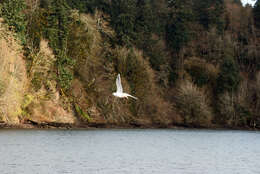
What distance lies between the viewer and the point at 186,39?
84.6m

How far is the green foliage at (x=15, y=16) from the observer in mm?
54812

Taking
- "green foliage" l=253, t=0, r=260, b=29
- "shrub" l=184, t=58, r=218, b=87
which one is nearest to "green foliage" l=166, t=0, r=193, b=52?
"shrub" l=184, t=58, r=218, b=87

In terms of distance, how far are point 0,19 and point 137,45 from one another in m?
30.3

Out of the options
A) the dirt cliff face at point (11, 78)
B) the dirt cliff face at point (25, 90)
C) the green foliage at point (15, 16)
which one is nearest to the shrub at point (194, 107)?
the dirt cliff face at point (25, 90)

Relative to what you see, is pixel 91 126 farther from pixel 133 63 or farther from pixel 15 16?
pixel 15 16

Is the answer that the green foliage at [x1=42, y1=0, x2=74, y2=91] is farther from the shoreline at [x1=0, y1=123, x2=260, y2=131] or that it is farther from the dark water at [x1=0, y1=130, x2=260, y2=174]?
the dark water at [x1=0, y1=130, x2=260, y2=174]

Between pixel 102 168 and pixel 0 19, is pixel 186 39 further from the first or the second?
pixel 102 168

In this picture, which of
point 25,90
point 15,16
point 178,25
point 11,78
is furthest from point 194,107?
point 11,78

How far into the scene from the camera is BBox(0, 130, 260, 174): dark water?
90.6 ft

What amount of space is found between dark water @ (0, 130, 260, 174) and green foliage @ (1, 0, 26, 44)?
15.7 m

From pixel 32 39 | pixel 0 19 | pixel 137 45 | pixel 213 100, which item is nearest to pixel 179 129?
pixel 213 100

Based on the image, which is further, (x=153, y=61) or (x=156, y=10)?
(x=156, y=10)

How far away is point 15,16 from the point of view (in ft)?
182

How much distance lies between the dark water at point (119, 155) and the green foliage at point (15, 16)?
15704 millimetres
